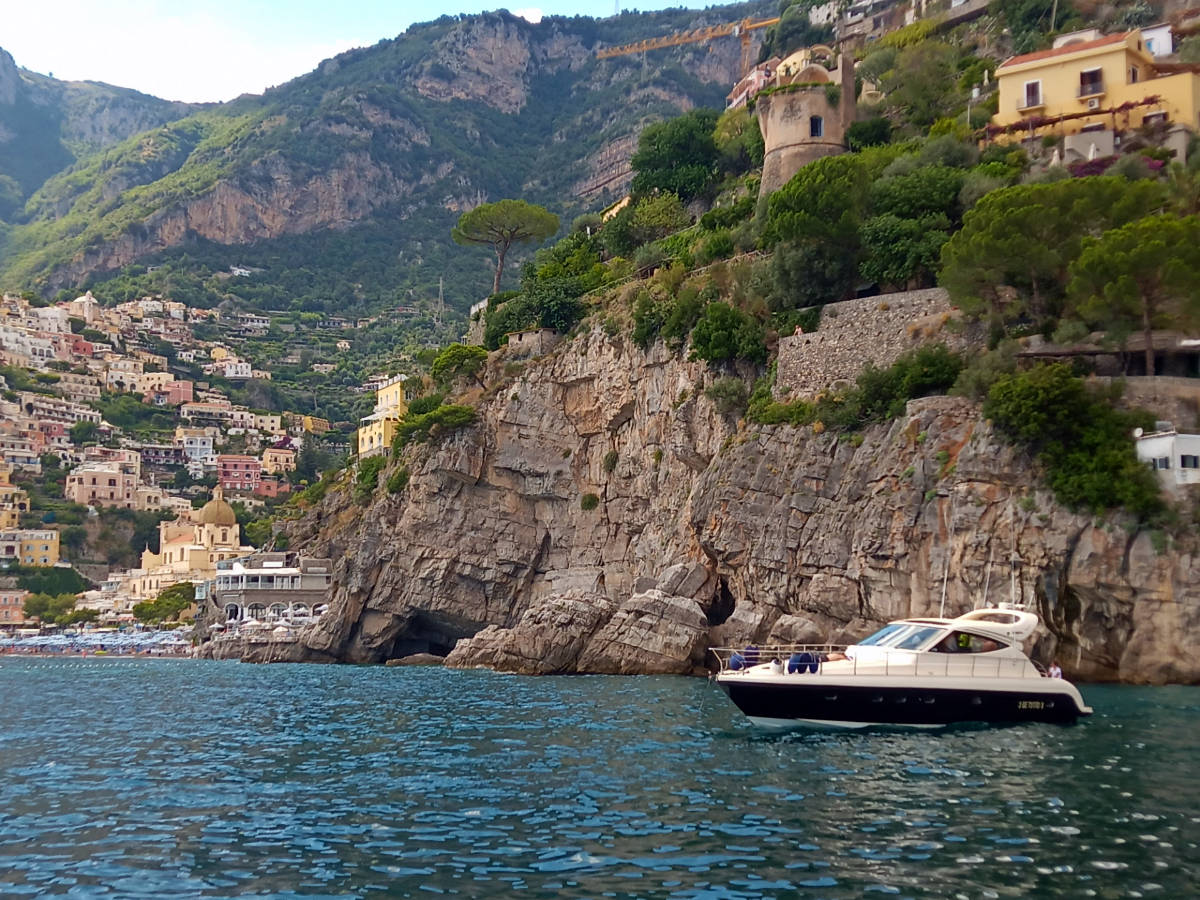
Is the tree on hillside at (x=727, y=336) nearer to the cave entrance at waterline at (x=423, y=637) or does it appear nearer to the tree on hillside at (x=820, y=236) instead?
the tree on hillside at (x=820, y=236)

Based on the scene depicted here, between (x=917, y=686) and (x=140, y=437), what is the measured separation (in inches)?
5330

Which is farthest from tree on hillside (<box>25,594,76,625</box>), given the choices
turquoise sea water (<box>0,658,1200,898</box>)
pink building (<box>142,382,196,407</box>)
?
turquoise sea water (<box>0,658,1200,898</box>)

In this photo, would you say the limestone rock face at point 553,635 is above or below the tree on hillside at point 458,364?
below

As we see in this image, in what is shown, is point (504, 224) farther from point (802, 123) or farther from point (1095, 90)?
point (1095, 90)

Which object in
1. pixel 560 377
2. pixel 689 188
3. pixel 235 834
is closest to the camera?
pixel 235 834

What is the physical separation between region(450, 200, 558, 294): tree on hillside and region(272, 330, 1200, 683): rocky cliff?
50.9 feet

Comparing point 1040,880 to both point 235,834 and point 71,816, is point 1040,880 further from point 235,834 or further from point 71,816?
point 71,816

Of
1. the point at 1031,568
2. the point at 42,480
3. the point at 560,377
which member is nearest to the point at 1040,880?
the point at 1031,568

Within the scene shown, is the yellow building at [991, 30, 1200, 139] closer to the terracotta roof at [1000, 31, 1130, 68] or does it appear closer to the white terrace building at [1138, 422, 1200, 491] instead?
the terracotta roof at [1000, 31, 1130, 68]

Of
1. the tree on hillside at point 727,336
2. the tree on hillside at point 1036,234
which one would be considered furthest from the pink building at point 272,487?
the tree on hillside at point 1036,234

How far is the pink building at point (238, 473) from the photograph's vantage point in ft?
464

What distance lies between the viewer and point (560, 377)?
208ft

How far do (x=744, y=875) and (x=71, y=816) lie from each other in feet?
34.9

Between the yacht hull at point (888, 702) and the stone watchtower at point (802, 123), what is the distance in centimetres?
3791
